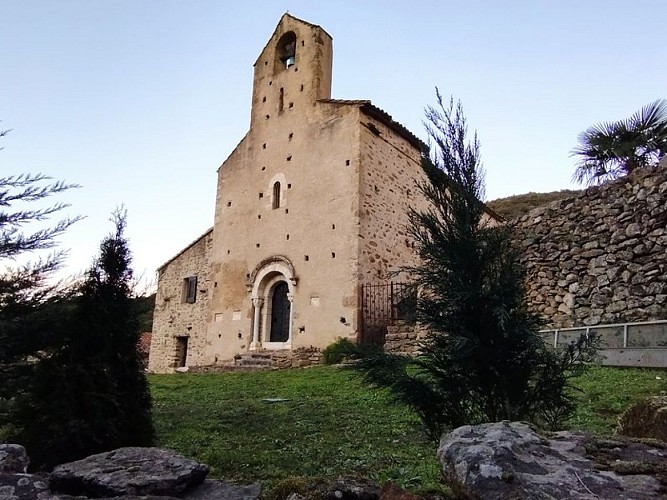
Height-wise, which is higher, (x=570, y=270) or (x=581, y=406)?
(x=570, y=270)

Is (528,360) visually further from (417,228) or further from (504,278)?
(417,228)

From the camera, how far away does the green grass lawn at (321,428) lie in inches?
174

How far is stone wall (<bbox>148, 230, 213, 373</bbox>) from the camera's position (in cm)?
1989

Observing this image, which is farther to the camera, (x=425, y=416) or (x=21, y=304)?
(x=21, y=304)

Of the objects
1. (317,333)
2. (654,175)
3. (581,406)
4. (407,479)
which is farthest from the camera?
(317,333)

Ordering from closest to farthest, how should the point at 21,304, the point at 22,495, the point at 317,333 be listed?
the point at 22,495, the point at 21,304, the point at 317,333

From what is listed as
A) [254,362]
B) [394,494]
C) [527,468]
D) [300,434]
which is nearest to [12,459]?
[394,494]

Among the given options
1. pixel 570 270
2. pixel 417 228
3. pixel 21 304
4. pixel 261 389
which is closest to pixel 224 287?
pixel 261 389

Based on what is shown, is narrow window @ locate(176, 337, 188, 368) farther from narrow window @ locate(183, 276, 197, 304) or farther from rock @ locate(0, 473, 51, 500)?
rock @ locate(0, 473, 51, 500)

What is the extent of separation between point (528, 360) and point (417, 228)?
1.48 m

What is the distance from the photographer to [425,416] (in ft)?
14.1

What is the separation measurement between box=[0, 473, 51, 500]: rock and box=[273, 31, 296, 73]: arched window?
17901 millimetres

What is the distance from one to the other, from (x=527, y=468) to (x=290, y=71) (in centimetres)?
1794

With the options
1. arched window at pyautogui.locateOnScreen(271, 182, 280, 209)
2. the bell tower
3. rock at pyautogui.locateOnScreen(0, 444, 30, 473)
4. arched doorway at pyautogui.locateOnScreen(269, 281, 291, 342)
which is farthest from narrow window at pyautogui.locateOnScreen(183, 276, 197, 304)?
rock at pyautogui.locateOnScreen(0, 444, 30, 473)
